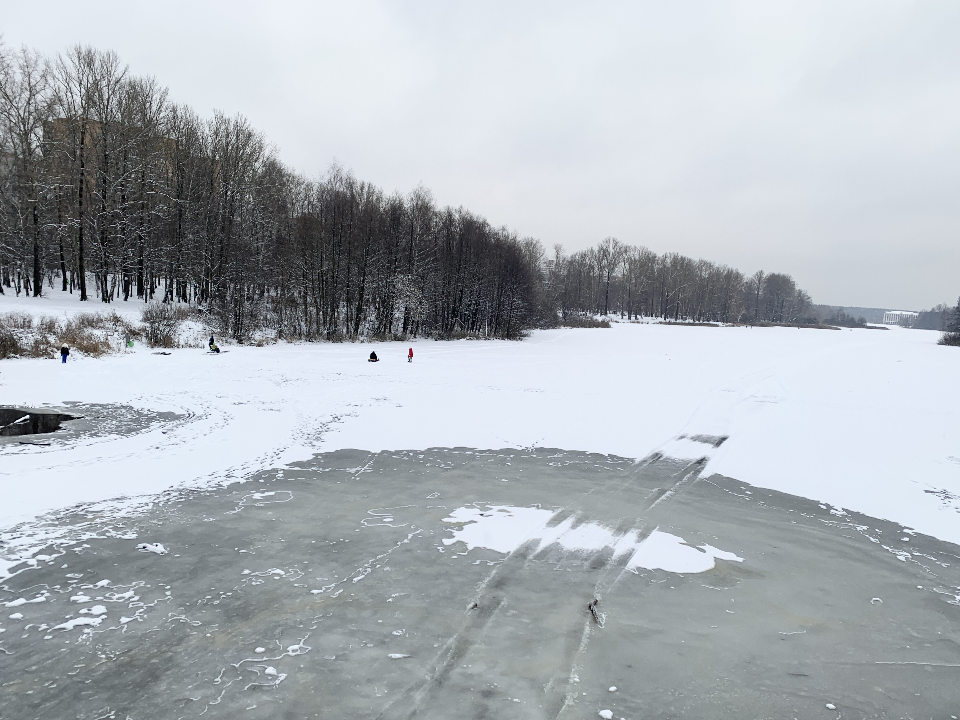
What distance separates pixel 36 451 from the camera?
28.4ft

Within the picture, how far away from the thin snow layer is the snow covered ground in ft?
11.6

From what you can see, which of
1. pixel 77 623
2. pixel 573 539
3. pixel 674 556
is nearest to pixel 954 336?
pixel 674 556

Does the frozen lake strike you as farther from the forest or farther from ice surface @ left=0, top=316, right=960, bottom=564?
the forest

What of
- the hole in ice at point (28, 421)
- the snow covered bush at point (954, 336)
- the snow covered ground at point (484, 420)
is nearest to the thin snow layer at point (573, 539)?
the snow covered ground at point (484, 420)

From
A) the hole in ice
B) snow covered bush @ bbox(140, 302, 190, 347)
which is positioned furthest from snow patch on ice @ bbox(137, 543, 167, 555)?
snow covered bush @ bbox(140, 302, 190, 347)

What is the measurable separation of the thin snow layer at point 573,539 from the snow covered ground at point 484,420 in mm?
3538

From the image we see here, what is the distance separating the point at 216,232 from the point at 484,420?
27541 millimetres

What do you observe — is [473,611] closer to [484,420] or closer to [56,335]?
[484,420]

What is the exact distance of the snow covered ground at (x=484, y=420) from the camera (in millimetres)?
8156

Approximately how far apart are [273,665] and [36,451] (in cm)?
767

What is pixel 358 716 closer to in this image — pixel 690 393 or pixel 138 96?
pixel 690 393

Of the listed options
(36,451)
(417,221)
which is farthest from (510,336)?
(36,451)

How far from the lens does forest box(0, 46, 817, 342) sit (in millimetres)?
26828

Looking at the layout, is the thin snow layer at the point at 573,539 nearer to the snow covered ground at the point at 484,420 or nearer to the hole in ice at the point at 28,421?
the snow covered ground at the point at 484,420
